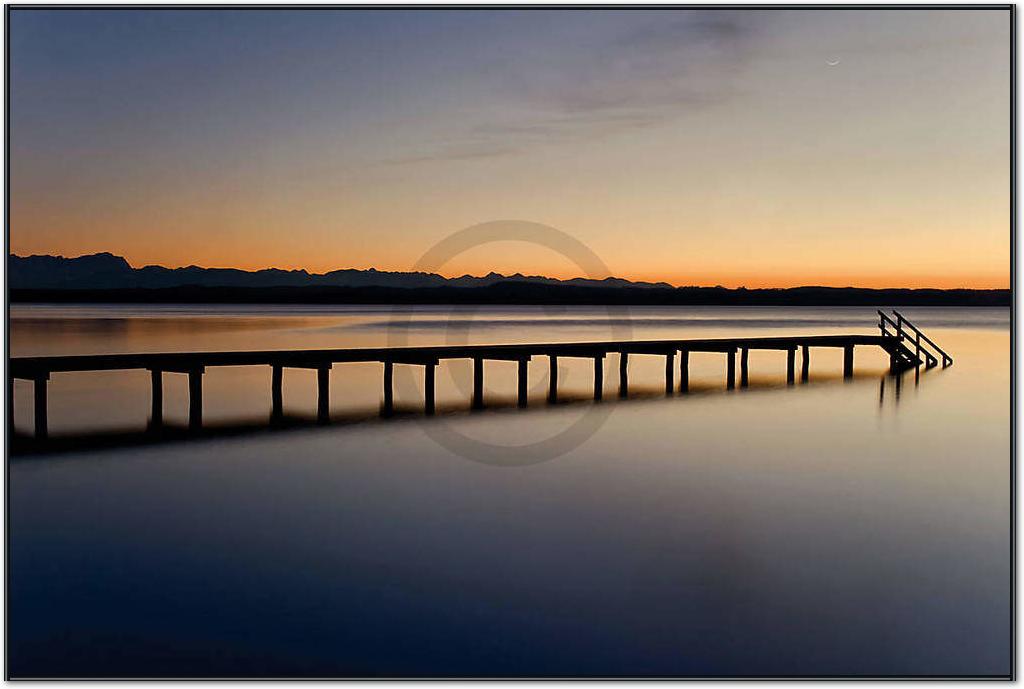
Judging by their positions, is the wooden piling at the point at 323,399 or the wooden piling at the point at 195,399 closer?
the wooden piling at the point at 195,399

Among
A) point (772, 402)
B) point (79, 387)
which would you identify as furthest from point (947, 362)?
point (79, 387)

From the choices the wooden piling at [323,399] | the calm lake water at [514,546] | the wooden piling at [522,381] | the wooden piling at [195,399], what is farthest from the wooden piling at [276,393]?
the wooden piling at [522,381]

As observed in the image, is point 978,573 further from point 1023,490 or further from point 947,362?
point 947,362

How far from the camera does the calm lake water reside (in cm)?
663

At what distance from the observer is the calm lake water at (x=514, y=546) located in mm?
6629

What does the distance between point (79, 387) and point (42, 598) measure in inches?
655

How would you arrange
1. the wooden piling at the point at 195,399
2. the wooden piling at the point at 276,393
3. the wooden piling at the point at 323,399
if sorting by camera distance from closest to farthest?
the wooden piling at the point at 195,399, the wooden piling at the point at 323,399, the wooden piling at the point at 276,393

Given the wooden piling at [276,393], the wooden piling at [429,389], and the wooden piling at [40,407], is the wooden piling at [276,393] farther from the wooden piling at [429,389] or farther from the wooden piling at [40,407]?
the wooden piling at [40,407]

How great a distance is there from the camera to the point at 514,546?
9352mm

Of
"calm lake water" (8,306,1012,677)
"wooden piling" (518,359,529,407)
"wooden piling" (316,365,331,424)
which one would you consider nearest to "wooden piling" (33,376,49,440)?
"calm lake water" (8,306,1012,677)

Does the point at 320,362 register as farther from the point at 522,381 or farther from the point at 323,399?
the point at 522,381

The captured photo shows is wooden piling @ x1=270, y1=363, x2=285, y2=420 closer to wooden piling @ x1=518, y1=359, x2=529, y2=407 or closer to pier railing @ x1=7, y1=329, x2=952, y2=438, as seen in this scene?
pier railing @ x1=7, y1=329, x2=952, y2=438

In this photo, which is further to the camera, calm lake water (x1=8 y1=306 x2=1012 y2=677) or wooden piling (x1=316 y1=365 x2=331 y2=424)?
wooden piling (x1=316 y1=365 x2=331 y2=424)
